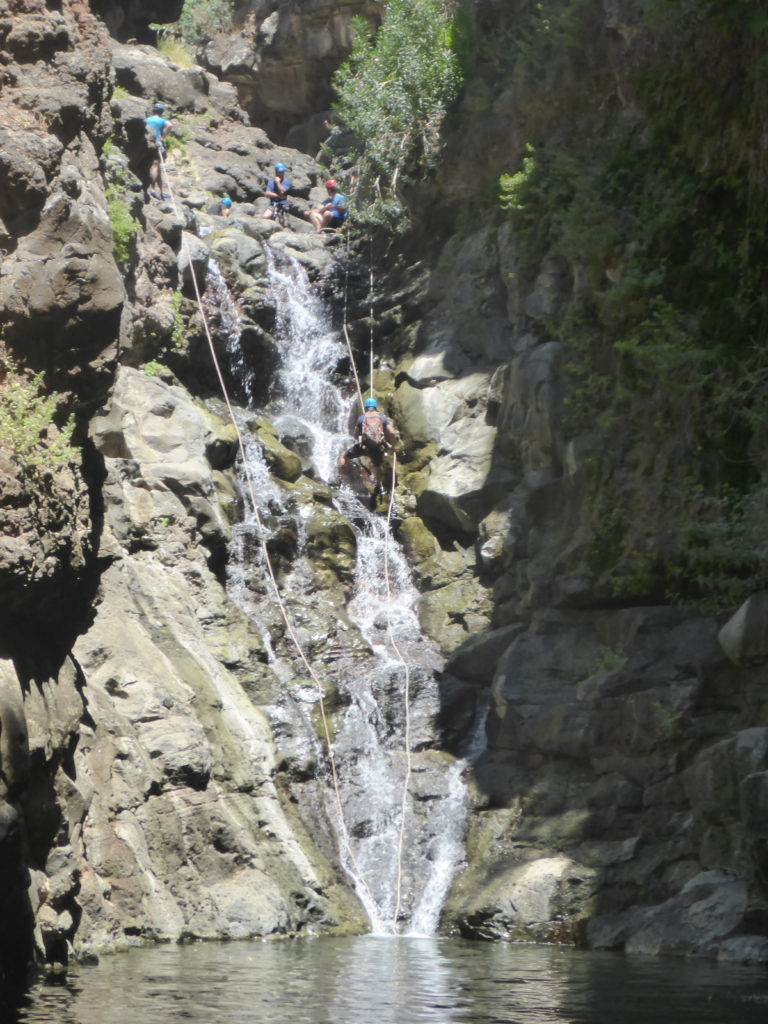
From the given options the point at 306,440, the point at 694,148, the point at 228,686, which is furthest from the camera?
the point at 306,440

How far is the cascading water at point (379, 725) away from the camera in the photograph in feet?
46.0

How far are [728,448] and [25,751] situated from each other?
7942mm

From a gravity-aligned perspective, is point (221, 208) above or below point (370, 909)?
above

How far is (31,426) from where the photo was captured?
8.00m

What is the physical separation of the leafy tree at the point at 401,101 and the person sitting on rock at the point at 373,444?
6.20 metres

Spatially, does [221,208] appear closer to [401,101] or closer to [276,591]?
[401,101]

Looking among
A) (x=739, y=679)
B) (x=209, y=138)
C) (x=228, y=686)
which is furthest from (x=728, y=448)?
(x=209, y=138)

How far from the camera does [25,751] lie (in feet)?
24.7

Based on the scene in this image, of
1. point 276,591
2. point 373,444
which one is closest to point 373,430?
point 373,444

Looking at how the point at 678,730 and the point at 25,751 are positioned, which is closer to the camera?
the point at 25,751

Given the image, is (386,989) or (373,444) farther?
(373,444)

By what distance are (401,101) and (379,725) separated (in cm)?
1349

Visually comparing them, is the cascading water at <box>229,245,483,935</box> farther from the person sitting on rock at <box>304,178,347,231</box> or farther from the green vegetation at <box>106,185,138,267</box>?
the person sitting on rock at <box>304,178,347,231</box>

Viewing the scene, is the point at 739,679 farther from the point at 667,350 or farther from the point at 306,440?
the point at 306,440
